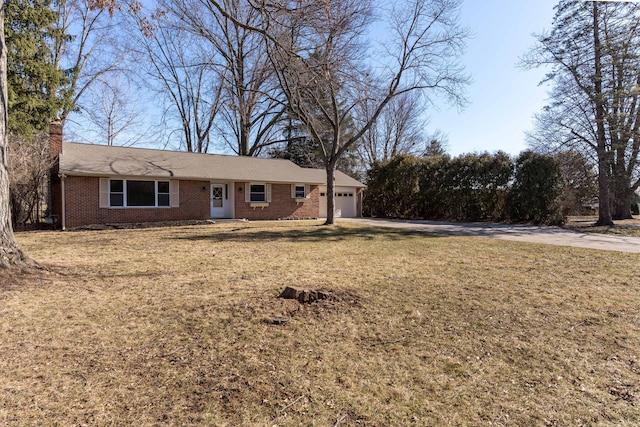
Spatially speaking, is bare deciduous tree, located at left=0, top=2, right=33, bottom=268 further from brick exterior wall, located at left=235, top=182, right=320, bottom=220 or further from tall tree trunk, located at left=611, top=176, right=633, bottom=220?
tall tree trunk, located at left=611, top=176, right=633, bottom=220

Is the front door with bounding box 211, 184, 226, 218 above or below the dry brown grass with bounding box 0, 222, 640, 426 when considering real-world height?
above

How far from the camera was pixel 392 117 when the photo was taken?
116ft

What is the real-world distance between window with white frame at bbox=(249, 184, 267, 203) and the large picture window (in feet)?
14.5

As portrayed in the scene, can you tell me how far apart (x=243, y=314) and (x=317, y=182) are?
17494 millimetres

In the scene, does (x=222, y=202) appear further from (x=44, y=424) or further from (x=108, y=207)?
(x=44, y=424)

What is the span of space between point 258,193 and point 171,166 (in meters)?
4.75

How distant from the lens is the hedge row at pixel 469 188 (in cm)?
1852

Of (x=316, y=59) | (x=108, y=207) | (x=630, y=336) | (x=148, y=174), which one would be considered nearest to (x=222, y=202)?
(x=148, y=174)

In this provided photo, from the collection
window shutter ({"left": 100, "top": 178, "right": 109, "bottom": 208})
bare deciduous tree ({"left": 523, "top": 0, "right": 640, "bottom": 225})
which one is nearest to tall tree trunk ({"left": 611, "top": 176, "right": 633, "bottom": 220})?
bare deciduous tree ({"left": 523, "top": 0, "right": 640, "bottom": 225})

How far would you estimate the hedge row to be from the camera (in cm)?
1852

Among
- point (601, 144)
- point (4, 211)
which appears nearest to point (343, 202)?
point (601, 144)

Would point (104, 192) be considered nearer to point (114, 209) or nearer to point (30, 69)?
point (114, 209)

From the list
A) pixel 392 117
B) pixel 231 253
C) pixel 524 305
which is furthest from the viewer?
pixel 392 117

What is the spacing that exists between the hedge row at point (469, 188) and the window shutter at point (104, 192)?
17.0 meters
